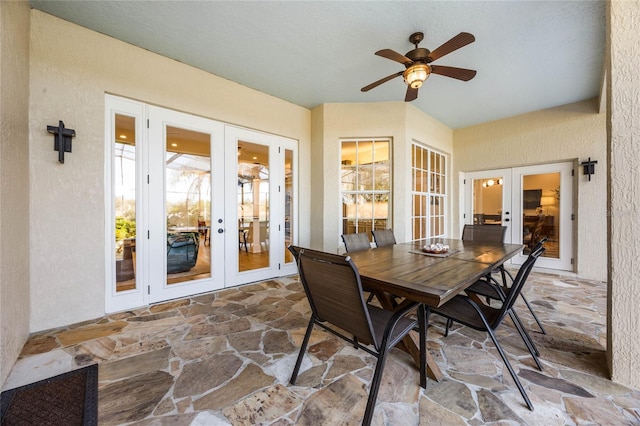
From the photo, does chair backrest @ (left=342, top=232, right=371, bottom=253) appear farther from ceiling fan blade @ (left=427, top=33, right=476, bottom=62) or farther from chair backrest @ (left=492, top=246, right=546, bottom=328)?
ceiling fan blade @ (left=427, top=33, right=476, bottom=62)

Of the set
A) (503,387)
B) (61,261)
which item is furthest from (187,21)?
(503,387)

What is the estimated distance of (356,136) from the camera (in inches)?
162

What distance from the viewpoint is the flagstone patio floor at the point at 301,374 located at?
1.36m

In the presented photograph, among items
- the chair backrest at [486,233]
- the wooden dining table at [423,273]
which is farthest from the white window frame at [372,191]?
the wooden dining table at [423,273]

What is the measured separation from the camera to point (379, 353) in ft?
4.12

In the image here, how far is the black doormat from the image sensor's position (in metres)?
1.32

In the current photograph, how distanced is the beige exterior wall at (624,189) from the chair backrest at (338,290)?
170 centimetres

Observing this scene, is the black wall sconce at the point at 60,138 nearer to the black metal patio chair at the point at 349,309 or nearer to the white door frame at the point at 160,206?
the white door frame at the point at 160,206

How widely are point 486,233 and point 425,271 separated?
7.71ft

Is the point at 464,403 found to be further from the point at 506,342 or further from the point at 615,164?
the point at 615,164

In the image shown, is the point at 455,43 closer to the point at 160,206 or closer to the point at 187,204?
the point at 187,204

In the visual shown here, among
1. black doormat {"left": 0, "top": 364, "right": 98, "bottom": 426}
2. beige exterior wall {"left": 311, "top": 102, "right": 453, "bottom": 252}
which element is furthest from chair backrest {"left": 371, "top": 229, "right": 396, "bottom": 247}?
black doormat {"left": 0, "top": 364, "right": 98, "bottom": 426}

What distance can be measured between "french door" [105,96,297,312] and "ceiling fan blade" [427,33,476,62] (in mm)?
2539

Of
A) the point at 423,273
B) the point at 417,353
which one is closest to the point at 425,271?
the point at 423,273
